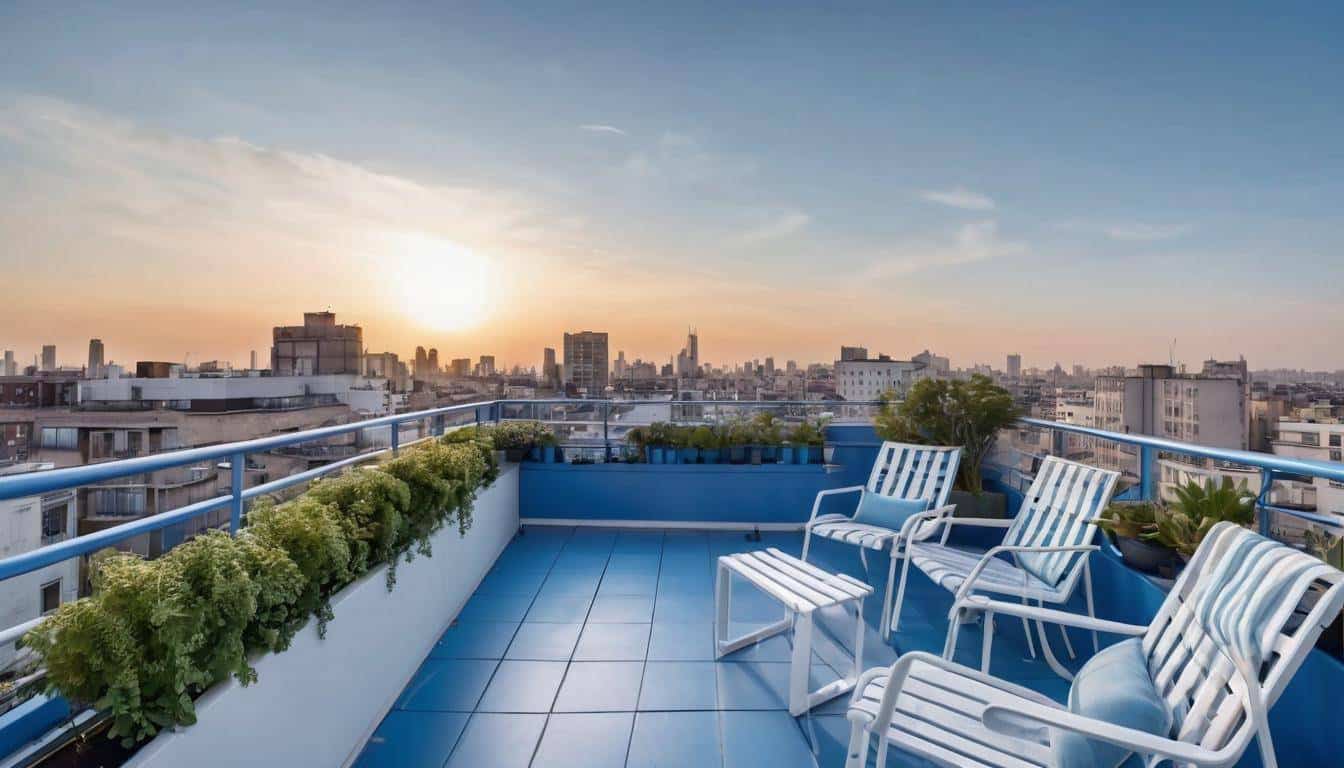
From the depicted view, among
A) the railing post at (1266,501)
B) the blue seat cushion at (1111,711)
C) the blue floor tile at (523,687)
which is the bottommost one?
the blue floor tile at (523,687)

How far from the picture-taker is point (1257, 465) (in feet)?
7.58

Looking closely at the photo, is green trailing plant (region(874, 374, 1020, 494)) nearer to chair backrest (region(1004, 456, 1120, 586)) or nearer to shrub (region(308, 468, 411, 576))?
chair backrest (region(1004, 456, 1120, 586))

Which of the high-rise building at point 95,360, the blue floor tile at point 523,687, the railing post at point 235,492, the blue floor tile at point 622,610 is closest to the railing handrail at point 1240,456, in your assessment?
the blue floor tile at point 622,610

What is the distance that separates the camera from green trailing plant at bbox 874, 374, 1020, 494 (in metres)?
5.00

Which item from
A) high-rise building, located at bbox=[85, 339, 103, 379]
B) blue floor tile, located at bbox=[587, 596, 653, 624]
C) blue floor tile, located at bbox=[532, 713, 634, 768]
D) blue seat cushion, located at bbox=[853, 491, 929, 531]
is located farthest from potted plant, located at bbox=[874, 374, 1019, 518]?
high-rise building, located at bbox=[85, 339, 103, 379]

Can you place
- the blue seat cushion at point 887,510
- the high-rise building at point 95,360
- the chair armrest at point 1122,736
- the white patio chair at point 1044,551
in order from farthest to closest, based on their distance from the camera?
the high-rise building at point 95,360 < the blue seat cushion at point 887,510 < the white patio chair at point 1044,551 < the chair armrest at point 1122,736

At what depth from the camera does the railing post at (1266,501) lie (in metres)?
2.44

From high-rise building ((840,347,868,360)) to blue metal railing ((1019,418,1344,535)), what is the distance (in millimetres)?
4449

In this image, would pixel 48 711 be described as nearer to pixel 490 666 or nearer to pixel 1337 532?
pixel 490 666

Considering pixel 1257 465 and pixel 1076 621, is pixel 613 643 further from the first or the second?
pixel 1257 465

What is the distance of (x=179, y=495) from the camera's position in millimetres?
1915

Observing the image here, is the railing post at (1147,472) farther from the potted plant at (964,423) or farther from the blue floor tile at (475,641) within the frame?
the blue floor tile at (475,641)

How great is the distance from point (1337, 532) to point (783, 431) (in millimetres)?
4124

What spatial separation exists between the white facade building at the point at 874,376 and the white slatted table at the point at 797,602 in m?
2.73
